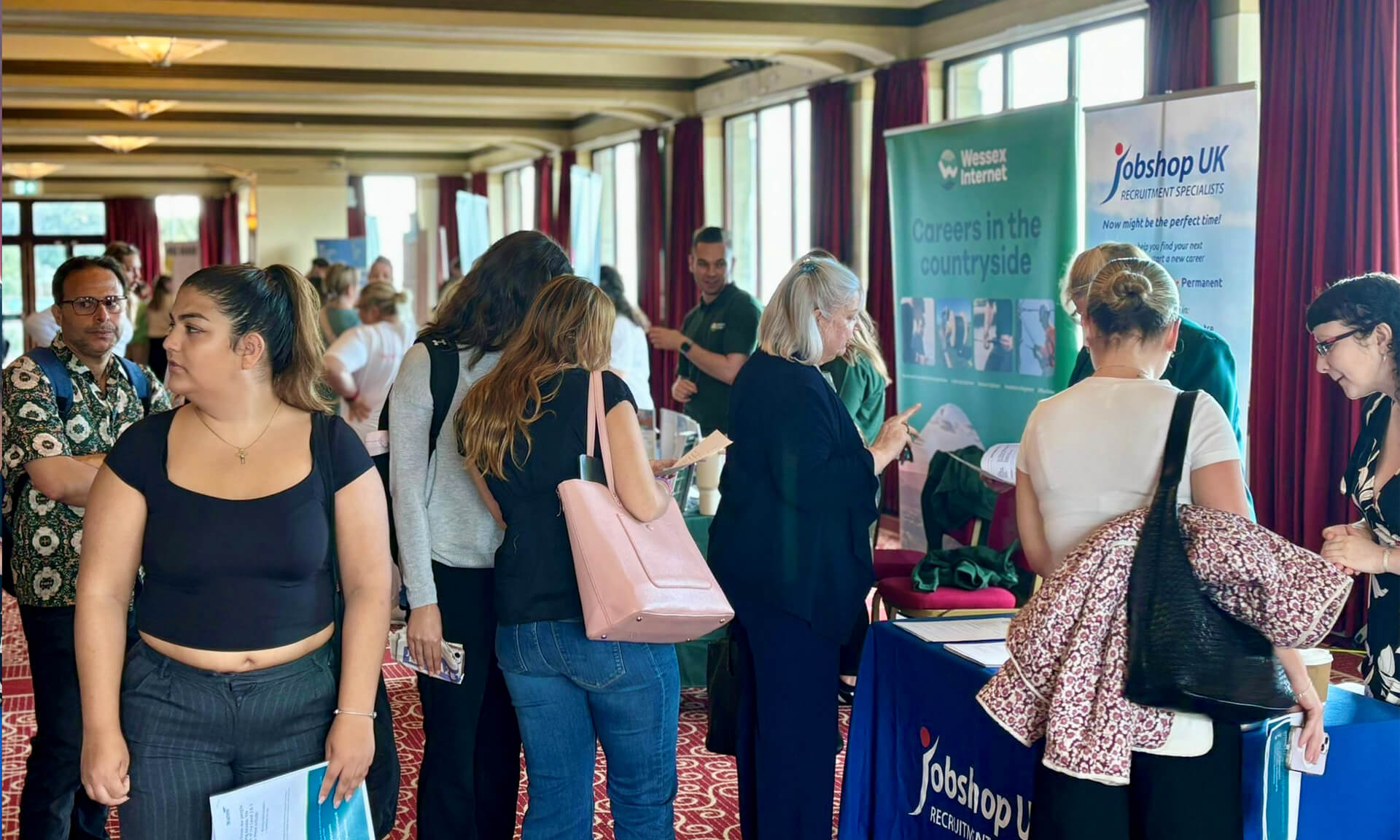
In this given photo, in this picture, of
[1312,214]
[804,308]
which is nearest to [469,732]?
[804,308]

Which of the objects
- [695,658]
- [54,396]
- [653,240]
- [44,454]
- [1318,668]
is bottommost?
[695,658]

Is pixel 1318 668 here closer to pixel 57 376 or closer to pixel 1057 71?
pixel 57 376

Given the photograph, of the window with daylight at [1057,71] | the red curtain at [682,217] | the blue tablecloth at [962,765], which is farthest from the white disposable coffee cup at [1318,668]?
the red curtain at [682,217]

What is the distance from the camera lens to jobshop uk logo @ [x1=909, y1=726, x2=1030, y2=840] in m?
2.38

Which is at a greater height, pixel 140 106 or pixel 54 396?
pixel 140 106

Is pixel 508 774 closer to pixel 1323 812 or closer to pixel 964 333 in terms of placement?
pixel 1323 812

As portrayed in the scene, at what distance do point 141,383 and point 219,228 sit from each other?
19.3 meters

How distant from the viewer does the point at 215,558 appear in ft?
5.82

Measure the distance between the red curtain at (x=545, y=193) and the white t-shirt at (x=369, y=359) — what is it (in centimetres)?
933

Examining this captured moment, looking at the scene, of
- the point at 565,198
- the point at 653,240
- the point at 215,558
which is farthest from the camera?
the point at 565,198

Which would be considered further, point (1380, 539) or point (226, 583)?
point (1380, 539)

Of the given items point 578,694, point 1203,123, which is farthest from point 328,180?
point 578,694

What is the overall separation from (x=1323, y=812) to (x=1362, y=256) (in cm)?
350

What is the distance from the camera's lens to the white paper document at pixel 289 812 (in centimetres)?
174
